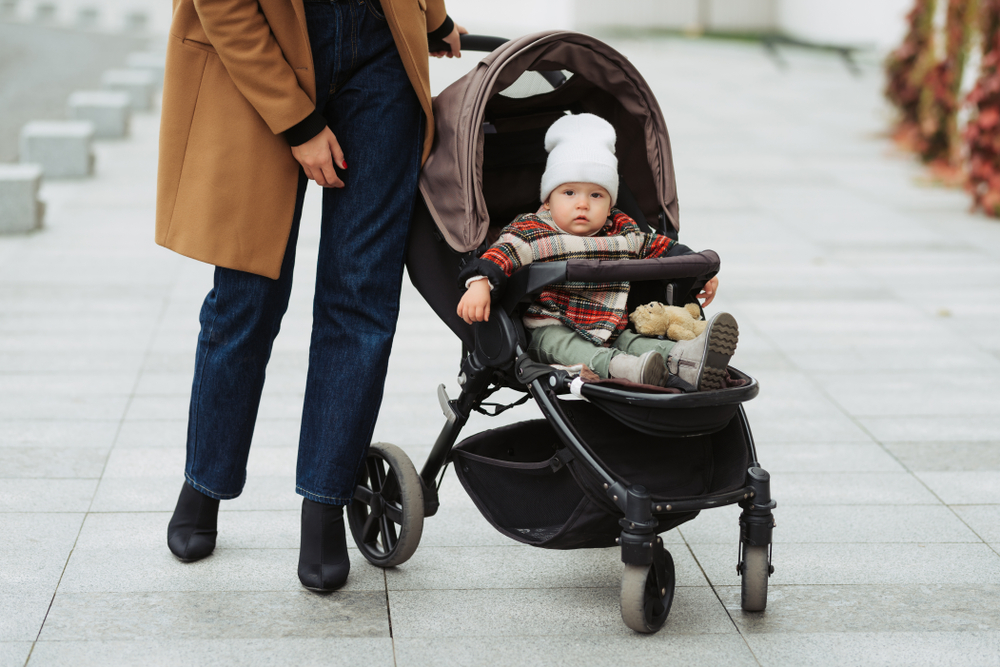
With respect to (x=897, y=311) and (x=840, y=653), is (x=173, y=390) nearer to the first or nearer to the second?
(x=840, y=653)

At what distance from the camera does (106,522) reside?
132 inches

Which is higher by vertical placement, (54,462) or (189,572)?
(189,572)

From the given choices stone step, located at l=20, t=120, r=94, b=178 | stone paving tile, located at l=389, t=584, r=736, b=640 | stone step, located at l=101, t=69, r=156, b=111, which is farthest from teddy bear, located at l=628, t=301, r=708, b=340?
stone step, located at l=101, t=69, r=156, b=111

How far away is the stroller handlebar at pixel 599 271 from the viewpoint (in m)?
2.61

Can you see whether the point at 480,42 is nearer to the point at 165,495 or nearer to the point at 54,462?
the point at 165,495

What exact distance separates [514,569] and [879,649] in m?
0.98

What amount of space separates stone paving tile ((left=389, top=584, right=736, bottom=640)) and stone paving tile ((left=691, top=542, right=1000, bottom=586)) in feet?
0.66

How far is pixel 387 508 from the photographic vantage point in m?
3.09

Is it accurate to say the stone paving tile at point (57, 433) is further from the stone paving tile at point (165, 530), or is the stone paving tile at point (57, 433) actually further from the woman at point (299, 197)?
the woman at point (299, 197)

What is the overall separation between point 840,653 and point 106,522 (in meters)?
2.10

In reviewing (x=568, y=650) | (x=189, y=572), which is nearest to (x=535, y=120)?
(x=568, y=650)

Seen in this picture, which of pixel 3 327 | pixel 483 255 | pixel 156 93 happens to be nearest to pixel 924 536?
pixel 483 255

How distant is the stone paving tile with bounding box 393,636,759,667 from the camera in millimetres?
2666

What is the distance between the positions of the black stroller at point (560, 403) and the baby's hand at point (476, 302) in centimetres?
9
